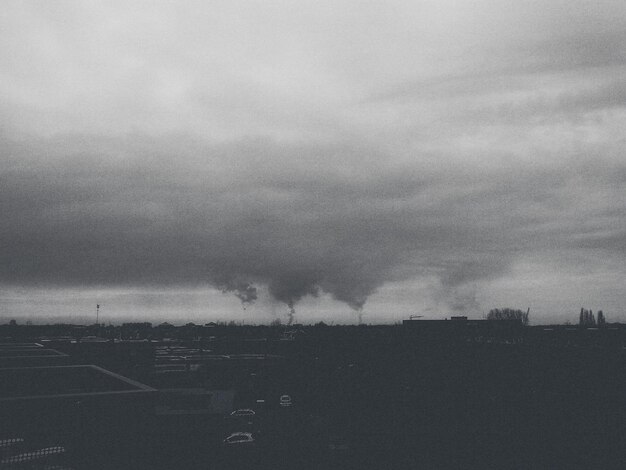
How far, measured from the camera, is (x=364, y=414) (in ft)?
131

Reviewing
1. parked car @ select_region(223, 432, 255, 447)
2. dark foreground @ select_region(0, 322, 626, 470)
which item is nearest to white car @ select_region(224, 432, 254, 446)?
parked car @ select_region(223, 432, 255, 447)

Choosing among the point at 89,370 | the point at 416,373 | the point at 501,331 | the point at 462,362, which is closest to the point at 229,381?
the point at 416,373

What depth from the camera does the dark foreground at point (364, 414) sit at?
945 cm

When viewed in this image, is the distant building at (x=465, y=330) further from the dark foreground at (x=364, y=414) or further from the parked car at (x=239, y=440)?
the parked car at (x=239, y=440)

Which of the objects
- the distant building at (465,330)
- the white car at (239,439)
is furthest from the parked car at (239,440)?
the distant building at (465,330)

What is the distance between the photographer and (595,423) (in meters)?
27.6

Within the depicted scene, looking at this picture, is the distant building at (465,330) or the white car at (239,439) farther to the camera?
the distant building at (465,330)

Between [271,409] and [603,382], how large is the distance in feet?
92.1

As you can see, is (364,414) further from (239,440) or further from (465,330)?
(465,330)

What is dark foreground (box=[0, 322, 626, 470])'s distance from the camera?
9453mm

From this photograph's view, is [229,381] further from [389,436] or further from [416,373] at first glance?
[389,436]

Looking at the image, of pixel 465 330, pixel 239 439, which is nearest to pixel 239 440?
pixel 239 439

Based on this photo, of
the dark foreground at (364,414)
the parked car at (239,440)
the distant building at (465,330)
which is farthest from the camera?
the distant building at (465,330)

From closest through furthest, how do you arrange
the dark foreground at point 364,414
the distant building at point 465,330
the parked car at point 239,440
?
the dark foreground at point 364,414
the parked car at point 239,440
the distant building at point 465,330
